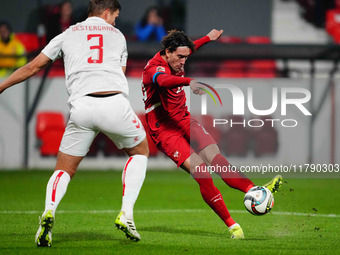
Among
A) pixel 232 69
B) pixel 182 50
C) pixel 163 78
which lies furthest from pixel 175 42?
pixel 232 69

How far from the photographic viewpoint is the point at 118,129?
19.0ft

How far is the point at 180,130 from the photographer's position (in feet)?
22.6

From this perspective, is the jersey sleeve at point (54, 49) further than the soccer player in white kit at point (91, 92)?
Yes

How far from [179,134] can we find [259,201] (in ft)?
3.70

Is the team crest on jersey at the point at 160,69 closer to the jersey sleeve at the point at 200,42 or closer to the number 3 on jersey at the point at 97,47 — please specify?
the number 3 on jersey at the point at 97,47

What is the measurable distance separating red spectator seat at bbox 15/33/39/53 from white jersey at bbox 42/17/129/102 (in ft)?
36.2

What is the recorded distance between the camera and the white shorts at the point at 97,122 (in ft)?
18.7

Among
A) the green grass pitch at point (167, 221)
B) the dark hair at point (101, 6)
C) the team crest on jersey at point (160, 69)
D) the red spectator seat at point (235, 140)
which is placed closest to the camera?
the green grass pitch at point (167, 221)

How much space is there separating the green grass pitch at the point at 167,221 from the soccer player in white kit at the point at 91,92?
15.5 inches

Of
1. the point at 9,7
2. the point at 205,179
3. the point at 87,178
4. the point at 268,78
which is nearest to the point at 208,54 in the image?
the point at 268,78

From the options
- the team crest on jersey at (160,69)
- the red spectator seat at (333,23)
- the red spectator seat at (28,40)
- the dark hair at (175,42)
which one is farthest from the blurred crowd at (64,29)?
the team crest on jersey at (160,69)

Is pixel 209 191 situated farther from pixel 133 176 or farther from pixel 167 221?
pixel 167 221

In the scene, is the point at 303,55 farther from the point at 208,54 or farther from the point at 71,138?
the point at 71,138

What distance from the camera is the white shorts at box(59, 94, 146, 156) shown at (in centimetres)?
571
